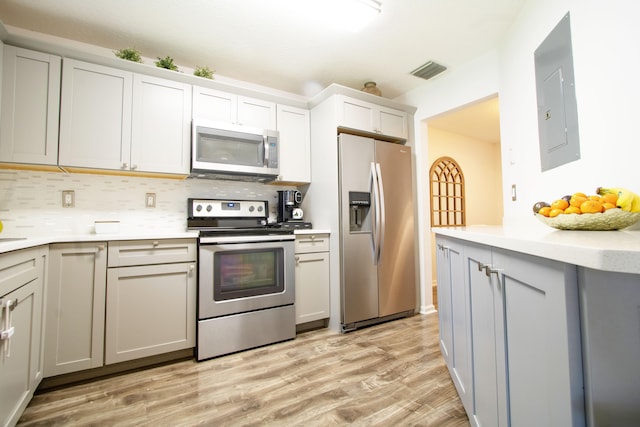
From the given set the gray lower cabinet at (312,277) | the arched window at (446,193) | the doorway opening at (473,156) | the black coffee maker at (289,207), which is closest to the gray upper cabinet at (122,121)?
the black coffee maker at (289,207)

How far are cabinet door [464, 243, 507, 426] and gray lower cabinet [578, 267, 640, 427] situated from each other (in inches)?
14.4

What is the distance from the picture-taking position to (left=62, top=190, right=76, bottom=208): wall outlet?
221cm

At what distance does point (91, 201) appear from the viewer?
2299 mm

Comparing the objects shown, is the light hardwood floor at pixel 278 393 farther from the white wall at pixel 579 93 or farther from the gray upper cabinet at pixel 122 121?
the gray upper cabinet at pixel 122 121

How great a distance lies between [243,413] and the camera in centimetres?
150

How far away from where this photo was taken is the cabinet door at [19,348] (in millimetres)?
1191

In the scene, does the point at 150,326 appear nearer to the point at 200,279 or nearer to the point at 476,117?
the point at 200,279

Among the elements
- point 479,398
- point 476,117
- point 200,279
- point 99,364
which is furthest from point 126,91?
point 476,117

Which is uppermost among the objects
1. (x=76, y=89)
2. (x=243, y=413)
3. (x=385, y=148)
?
(x=76, y=89)

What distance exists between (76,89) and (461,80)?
10.8 ft

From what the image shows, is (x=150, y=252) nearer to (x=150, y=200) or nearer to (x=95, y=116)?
(x=150, y=200)

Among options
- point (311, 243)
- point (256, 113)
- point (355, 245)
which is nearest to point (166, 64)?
point (256, 113)

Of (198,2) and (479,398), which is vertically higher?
(198,2)

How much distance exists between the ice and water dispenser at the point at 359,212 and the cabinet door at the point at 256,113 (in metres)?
1.07
